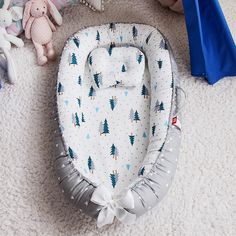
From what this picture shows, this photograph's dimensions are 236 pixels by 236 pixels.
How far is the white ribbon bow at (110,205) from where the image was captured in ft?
3.52

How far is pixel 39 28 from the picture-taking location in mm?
1541

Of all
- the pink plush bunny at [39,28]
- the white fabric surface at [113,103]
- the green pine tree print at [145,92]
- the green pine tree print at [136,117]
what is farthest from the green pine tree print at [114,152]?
the pink plush bunny at [39,28]

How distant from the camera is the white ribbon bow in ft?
3.52

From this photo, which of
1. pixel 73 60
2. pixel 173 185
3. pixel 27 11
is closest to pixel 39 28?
pixel 27 11

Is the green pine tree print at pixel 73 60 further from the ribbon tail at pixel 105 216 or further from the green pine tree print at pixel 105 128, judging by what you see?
the ribbon tail at pixel 105 216

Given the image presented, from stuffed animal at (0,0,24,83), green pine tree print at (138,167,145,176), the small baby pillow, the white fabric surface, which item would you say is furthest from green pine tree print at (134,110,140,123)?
stuffed animal at (0,0,24,83)

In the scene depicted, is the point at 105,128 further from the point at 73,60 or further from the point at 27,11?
the point at 27,11

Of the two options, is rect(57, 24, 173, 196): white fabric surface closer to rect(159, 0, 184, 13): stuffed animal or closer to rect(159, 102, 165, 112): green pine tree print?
rect(159, 102, 165, 112): green pine tree print

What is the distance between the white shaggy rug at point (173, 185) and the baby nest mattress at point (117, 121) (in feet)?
0.26

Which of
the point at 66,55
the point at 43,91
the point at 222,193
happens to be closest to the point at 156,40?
the point at 66,55

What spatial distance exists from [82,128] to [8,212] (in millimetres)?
336

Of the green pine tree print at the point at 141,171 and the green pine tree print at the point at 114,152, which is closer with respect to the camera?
the green pine tree print at the point at 141,171

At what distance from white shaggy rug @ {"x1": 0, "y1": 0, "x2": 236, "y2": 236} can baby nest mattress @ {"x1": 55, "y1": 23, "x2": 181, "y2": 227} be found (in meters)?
0.08

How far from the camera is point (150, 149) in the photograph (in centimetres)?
123
